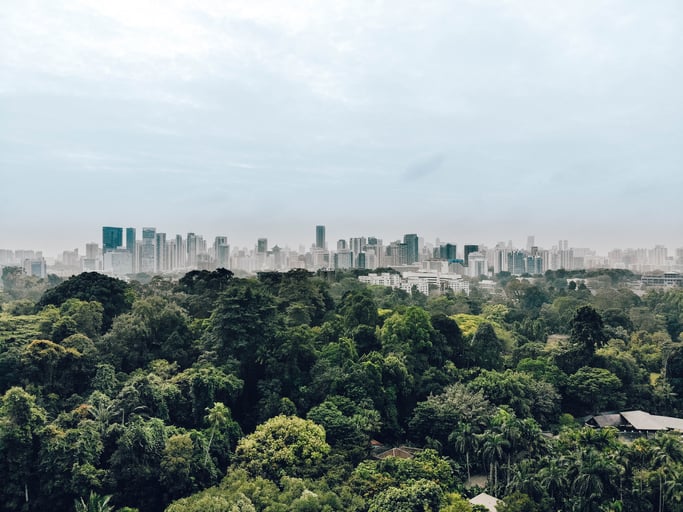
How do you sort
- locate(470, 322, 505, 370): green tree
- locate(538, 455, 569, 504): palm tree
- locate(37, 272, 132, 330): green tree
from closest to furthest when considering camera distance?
locate(538, 455, 569, 504): palm tree < locate(37, 272, 132, 330): green tree < locate(470, 322, 505, 370): green tree

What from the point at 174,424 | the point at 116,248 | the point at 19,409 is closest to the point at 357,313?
the point at 174,424

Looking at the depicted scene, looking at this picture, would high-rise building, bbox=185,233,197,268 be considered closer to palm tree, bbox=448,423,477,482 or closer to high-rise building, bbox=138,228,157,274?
high-rise building, bbox=138,228,157,274

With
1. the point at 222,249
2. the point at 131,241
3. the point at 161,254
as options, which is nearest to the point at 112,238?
the point at 131,241

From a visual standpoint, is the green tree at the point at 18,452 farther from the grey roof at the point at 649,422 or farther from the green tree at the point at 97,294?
the grey roof at the point at 649,422

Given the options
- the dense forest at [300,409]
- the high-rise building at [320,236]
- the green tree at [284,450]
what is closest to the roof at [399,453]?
the dense forest at [300,409]

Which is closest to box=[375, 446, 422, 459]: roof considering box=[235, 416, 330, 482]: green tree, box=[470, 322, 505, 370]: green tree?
box=[235, 416, 330, 482]: green tree

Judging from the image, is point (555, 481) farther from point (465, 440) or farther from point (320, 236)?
point (320, 236)
